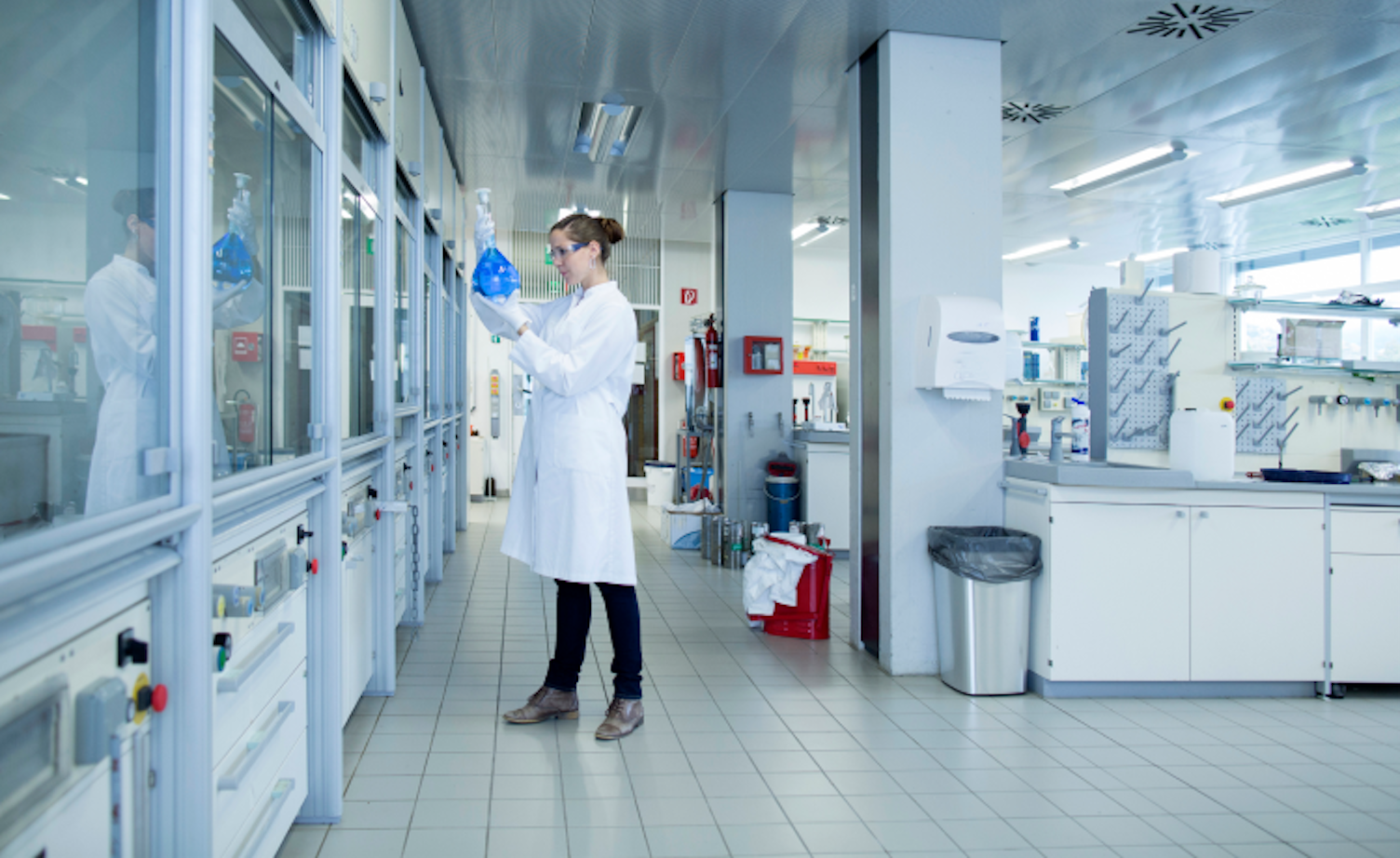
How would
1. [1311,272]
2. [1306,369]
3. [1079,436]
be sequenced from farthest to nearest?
[1311,272] → [1306,369] → [1079,436]

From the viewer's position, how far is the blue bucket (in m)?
6.37

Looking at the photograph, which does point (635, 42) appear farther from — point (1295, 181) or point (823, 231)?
point (1295, 181)

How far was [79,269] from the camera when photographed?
53.2 inches

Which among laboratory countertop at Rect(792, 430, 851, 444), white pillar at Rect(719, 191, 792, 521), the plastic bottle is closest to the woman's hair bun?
the plastic bottle

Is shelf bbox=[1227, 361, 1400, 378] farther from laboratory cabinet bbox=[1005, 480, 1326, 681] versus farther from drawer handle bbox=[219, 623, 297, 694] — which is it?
drawer handle bbox=[219, 623, 297, 694]

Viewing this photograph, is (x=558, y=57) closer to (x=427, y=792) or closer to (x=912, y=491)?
(x=912, y=491)

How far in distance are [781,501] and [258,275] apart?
16.0 ft

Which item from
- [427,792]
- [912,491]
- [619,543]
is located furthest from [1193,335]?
[427,792]

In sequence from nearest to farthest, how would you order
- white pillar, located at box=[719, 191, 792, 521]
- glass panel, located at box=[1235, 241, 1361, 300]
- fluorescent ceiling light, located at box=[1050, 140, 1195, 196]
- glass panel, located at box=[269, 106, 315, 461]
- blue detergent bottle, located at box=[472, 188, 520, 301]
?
glass panel, located at box=[269, 106, 315, 461] < blue detergent bottle, located at box=[472, 188, 520, 301] < fluorescent ceiling light, located at box=[1050, 140, 1195, 196] < white pillar, located at box=[719, 191, 792, 521] < glass panel, located at box=[1235, 241, 1361, 300]

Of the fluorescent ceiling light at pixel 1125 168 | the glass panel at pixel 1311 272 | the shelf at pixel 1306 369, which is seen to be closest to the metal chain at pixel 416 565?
the shelf at pixel 1306 369

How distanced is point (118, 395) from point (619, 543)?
5.57 ft

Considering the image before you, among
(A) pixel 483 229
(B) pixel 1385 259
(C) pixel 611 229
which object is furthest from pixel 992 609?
(B) pixel 1385 259

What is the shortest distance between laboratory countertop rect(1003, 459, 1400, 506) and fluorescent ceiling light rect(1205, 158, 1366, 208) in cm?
357

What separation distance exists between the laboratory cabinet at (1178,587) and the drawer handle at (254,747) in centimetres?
264
